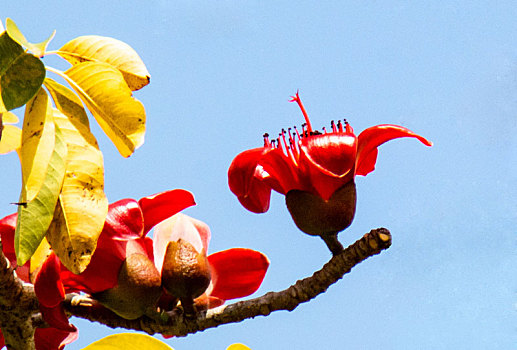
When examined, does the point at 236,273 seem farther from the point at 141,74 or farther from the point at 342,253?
the point at 141,74

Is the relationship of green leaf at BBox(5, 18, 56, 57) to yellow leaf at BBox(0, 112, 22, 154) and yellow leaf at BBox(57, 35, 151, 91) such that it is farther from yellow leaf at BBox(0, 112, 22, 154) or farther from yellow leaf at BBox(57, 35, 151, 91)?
yellow leaf at BBox(0, 112, 22, 154)

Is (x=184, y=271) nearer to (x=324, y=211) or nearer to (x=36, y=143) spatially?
(x=324, y=211)

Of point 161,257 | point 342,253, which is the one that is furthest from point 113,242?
point 342,253

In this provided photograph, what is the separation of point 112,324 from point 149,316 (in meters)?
0.06

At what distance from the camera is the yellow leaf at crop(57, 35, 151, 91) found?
1116 millimetres

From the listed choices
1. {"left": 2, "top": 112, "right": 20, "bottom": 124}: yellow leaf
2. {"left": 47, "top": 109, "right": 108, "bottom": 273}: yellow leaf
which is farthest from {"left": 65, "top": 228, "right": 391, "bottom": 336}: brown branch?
{"left": 2, "top": 112, "right": 20, "bottom": 124}: yellow leaf

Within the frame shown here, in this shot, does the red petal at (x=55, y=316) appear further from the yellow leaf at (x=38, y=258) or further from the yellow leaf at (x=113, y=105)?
the yellow leaf at (x=113, y=105)

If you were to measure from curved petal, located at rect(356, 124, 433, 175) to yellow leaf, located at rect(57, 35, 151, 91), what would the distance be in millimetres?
380

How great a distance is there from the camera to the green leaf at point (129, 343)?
2.82 ft

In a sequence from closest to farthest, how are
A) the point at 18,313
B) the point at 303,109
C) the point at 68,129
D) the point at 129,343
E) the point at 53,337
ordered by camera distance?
the point at 129,343 < the point at 68,129 < the point at 18,313 < the point at 53,337 < the point at 303,109

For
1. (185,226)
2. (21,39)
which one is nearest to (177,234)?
(185,226)

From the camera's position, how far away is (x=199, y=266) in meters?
1.18

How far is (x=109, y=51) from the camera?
1.12 metres

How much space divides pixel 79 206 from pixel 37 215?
7 centimetres
